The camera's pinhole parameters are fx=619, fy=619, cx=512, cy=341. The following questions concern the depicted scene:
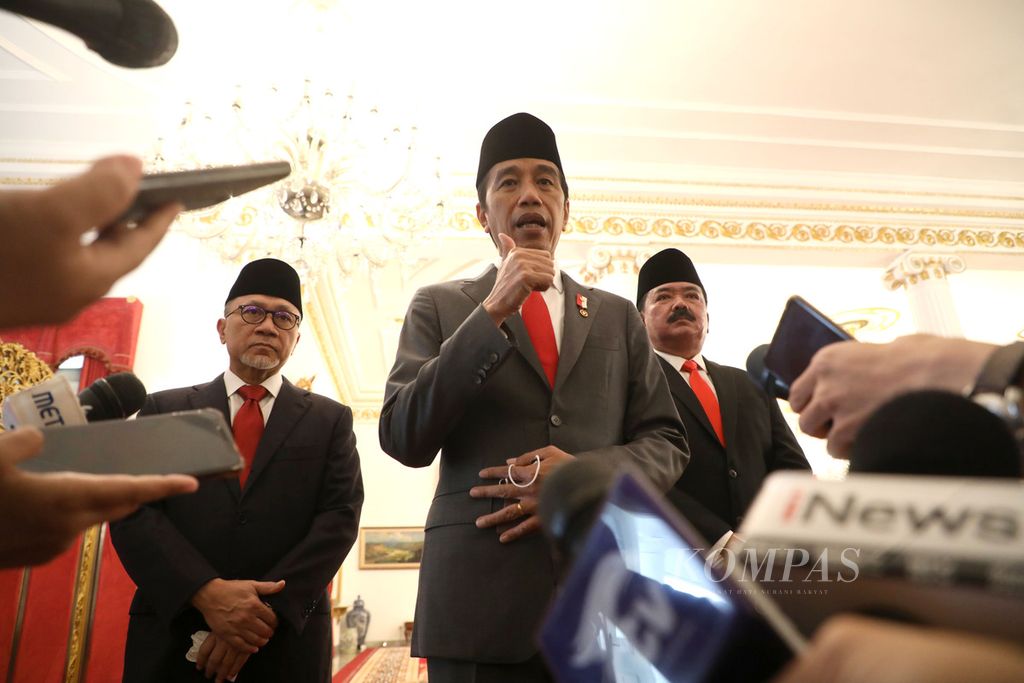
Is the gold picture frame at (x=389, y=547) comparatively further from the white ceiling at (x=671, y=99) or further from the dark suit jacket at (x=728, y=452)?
the dark suit jacket at (x=728, y=452)

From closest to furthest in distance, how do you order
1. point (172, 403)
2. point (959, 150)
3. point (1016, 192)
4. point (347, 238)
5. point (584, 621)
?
point (584, 621)
point (172, 403)
point (347, 238)
point (959, 150)
point (1016, 192)

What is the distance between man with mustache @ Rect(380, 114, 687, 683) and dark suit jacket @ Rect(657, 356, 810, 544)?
1.16 ft

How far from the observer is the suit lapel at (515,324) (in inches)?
56.9

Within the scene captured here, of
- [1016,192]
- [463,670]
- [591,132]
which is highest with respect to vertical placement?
Answer: [591,132]

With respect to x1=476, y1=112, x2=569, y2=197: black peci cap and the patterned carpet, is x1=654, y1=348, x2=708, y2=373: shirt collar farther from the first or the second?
the patterned carpet

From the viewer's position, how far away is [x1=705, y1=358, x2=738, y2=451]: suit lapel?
2.00 m

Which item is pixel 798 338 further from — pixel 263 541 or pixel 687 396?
pixel 263 541

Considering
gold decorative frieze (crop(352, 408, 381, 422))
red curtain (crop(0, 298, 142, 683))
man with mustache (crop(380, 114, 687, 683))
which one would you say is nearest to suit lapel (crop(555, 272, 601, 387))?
man with mustache (crop(380, 114, 687, 683))

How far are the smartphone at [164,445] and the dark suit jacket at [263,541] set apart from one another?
1.23m

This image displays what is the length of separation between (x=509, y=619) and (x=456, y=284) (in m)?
0.88

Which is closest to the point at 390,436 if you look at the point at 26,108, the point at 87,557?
A: the point at 87,557

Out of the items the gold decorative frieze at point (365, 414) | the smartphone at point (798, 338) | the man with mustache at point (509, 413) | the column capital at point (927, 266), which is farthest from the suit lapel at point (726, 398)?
the gold decorative frieze at point (365, 414)

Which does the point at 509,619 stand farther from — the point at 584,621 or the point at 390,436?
the point at 584,621

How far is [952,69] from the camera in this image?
4.94 meters
